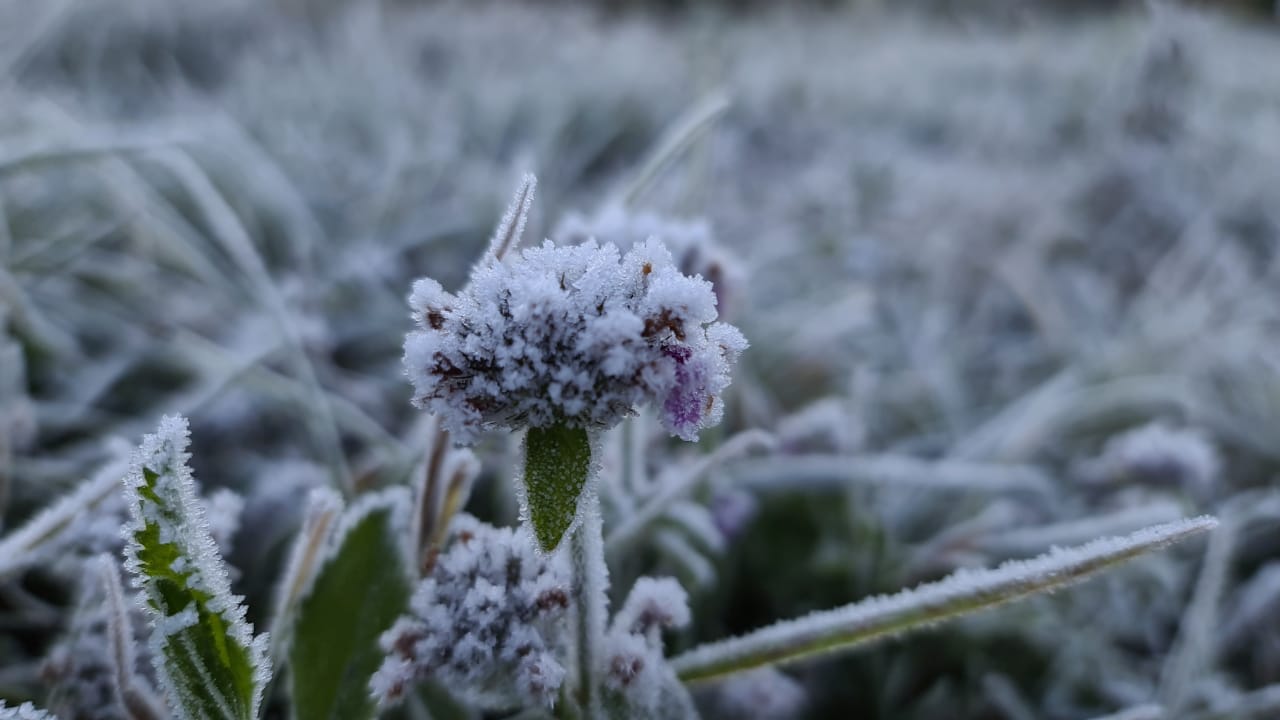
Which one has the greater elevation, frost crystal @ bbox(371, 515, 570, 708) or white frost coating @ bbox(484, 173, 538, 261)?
white frost coating @ bbox(484, 173, 538, 261)

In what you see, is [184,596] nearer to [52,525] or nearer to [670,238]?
[52,525]

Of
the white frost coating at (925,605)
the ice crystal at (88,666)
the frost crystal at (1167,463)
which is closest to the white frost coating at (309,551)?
the ice crystal at (88,666)

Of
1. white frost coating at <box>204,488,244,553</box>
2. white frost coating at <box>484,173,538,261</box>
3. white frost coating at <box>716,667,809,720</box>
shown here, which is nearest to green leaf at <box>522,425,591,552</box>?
Result: white frost coating at <box>484,173,538,261</box>

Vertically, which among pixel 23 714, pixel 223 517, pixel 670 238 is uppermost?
pixel 670 238

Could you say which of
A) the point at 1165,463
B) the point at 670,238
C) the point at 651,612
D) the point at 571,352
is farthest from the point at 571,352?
the point at 1165,463

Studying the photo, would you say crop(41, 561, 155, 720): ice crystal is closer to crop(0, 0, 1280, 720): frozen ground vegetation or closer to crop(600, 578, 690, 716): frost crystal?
crop(0, 0, 1280, 720): frozen ground vegetation

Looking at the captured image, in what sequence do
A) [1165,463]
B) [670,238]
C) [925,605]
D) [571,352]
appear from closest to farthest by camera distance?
1. [571,352]
2. [925,605]
3. [670,238]
4. [1165,463]
